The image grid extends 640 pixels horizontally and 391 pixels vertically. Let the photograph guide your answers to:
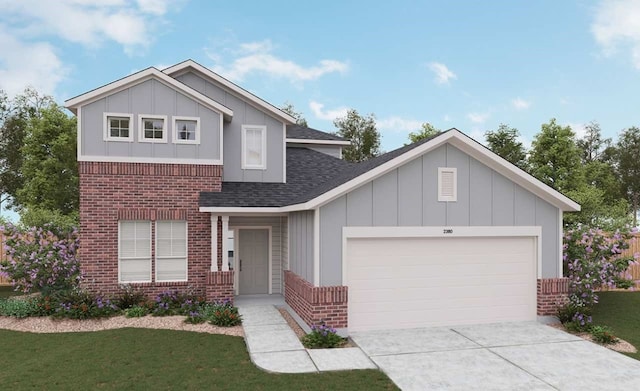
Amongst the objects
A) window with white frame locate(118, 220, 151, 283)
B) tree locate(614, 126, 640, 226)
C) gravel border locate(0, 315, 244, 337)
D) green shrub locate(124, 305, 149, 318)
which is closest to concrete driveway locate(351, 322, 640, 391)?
gravel border locate(0, 315, 244, 337)

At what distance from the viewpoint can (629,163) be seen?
150 ft

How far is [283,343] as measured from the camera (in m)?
9.09

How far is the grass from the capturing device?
7.03m

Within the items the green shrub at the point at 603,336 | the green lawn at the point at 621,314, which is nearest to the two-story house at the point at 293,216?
the green shrub at the point at 603,336

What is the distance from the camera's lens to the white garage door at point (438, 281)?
10.0 m

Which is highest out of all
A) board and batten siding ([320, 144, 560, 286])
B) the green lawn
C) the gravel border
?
board and batten siding ([320, 144, 560, 286])

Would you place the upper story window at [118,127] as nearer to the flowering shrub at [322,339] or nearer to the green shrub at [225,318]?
the green shrub at [225,318]

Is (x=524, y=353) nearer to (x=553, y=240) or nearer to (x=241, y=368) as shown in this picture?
(x=553, y=240)

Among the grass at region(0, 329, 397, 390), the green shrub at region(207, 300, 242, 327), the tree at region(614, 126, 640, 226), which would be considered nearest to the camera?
the grass at region(0, 329, 397, 390)

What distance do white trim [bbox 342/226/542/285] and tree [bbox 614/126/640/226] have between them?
44102 mm

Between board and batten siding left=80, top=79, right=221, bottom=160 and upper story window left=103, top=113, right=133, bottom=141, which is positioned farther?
upper story window left=103, top=113, right=133, bottom=141

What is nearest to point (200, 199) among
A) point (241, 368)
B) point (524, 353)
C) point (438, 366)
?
point (241, 368)

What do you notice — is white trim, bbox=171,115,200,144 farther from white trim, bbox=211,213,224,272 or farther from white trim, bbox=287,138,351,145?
white trim, bbox=287,138,351,145

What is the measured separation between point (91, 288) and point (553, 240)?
12.4 m
